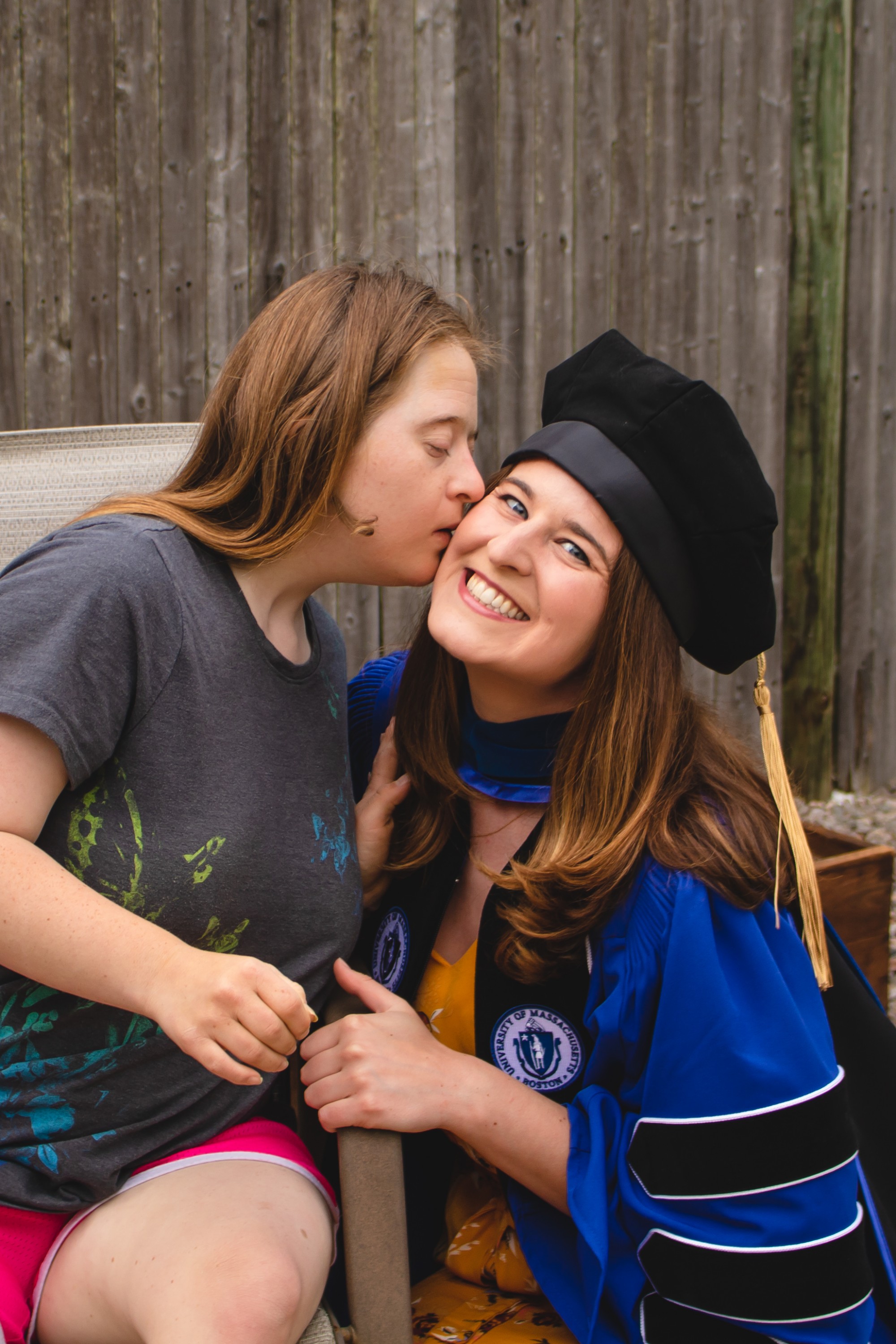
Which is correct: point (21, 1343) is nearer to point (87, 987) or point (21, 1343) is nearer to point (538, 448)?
point (87, 987)

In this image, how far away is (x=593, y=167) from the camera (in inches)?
146

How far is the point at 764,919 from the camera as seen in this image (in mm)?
1480

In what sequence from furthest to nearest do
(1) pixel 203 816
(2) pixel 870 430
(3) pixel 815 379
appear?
(2) pixel 870 430, (3) pixel 815 379, (1) pixel 203 816

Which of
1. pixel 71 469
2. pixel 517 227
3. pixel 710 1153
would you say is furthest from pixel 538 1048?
pixel 517 227

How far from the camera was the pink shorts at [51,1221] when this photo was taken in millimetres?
1292

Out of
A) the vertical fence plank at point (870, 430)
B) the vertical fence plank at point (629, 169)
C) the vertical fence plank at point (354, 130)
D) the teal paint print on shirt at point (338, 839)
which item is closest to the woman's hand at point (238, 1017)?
the teal paint print on shirt at point (338, 839)

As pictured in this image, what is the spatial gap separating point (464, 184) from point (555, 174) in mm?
331

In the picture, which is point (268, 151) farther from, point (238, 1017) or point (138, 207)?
point (238, 1017)

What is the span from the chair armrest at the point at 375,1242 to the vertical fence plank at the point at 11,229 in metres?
3.26

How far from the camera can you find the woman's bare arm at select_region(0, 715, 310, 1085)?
1105 millimetres

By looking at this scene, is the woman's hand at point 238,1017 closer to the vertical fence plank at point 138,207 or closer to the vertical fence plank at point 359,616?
the vertical fence plank at point 359,616

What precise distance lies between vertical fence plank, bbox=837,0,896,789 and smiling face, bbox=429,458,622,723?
2.86 m

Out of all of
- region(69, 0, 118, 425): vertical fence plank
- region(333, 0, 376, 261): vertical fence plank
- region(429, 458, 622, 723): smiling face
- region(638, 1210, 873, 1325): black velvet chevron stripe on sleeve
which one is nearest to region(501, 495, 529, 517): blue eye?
region(429, 458, 622, 723): smiling face

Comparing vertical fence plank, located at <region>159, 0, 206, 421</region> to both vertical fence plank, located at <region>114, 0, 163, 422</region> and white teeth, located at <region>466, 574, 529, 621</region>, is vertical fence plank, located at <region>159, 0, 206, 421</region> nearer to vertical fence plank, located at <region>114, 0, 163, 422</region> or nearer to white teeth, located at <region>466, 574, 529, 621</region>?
vertical fence plank, located at <region>114, 0, 163, 422</region>
